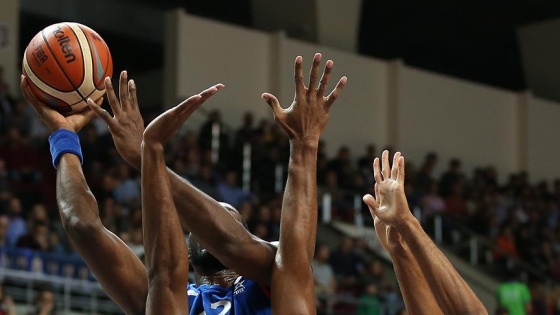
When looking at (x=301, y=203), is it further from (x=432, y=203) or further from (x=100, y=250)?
(x=432, y=203)

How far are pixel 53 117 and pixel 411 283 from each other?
137 centimetres

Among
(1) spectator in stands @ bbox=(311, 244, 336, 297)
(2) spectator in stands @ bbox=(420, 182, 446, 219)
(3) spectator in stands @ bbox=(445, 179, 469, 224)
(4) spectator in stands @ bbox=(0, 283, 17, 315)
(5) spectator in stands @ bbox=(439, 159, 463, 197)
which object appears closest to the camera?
(4) spectator in stands @ bbox=(0, 283, 17, 315)

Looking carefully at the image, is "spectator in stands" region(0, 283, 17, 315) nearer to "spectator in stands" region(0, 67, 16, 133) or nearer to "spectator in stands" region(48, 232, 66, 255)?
"spectator in stands" region(48, 232, 66, 255)

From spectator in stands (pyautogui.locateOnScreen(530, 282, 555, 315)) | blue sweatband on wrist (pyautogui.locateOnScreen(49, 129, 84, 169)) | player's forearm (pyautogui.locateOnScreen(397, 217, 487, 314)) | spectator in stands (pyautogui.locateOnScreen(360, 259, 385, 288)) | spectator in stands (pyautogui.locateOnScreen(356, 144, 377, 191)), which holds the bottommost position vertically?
spectator in stands (pyautogui.locateOnScreen(530, 282, 555, 315))

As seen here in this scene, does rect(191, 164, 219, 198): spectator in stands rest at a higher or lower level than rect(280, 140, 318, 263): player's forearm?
lower

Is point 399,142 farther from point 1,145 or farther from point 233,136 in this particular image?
point 1,145

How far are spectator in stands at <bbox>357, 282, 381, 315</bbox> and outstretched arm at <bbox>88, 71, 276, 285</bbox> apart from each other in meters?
8.65

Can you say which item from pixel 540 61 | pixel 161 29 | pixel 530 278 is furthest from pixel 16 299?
pixel 540 61

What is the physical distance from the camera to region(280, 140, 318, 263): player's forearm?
3.46 meters

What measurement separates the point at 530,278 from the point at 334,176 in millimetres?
3152

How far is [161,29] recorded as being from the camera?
22188 mm

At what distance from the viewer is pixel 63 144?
3797 millimetres

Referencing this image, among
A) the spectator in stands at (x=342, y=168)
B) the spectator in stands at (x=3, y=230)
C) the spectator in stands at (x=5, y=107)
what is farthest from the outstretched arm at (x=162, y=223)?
the spectator in stands at (x=342, y=168)

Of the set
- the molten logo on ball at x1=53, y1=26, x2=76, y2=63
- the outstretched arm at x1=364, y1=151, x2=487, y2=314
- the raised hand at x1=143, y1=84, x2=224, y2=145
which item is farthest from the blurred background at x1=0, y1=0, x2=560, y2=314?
the raised hand at x1=143, y1=84, x2=224, y2=145
